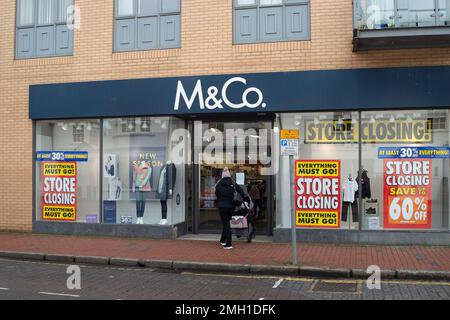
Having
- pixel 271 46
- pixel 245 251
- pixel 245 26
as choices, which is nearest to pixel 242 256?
pixel 245 251

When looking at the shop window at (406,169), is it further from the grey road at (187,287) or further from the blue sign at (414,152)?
the grey road at (187,287)

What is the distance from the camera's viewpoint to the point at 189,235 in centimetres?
1339

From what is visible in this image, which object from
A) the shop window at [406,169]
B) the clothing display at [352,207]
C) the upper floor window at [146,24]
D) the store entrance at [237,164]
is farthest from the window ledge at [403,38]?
the upper floor window at [146,24]

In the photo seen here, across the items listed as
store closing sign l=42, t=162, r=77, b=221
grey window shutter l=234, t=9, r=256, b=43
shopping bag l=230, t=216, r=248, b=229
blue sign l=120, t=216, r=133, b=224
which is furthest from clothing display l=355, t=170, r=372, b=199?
store closing sign l=42, t=162, r=77, b=221

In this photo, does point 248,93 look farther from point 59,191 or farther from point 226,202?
point 59,191

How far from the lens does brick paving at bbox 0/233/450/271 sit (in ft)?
31.4

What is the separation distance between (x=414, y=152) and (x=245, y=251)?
15.2 ft

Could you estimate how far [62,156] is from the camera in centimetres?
1384

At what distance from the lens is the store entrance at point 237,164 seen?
1304cm

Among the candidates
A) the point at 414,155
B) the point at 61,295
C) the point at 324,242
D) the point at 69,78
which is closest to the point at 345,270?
the point at 324,242

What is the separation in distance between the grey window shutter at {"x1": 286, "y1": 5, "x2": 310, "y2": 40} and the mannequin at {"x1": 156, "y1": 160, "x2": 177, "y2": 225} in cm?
456

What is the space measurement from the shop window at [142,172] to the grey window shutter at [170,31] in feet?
6.51

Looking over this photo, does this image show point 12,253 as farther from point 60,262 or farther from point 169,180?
point 169,180
